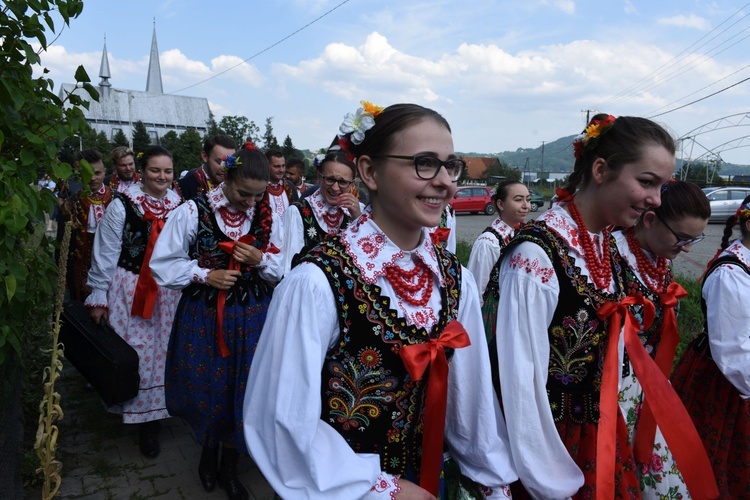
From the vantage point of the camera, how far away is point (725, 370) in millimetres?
2428

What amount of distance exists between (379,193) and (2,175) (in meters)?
1.20

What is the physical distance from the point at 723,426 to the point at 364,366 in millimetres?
2169

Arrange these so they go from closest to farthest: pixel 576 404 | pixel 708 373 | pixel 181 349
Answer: pixel 576 404 → pixel 708 373 → pixel 181 349

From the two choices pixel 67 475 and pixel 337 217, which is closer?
pixel 67 475

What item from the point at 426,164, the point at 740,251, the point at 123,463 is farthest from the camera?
the point at 123,463

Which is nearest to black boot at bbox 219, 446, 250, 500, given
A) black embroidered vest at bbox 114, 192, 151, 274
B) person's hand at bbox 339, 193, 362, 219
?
black embroidered vest at bbox 114, 192, 151, 274

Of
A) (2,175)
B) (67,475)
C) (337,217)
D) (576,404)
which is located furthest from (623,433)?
(67,475)

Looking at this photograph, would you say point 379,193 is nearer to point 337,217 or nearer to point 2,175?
point 2,175

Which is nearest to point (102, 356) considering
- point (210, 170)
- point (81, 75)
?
point (81, 75)

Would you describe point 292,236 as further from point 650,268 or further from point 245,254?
point 650,268

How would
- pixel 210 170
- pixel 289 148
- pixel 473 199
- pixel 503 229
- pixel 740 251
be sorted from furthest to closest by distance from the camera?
pixel 289 148
pixel 473 199
pixel 210 170
pixel 503 229
pixel 740 251

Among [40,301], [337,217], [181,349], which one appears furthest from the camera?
[337,217]

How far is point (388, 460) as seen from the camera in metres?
1.65

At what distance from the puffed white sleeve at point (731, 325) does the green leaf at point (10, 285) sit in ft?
8.91
